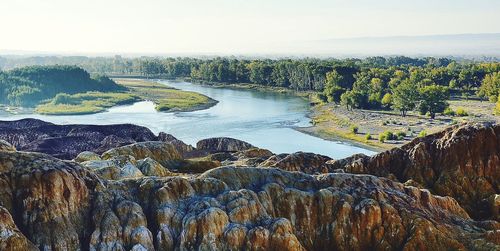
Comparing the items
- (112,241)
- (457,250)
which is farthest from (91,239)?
(457,250)

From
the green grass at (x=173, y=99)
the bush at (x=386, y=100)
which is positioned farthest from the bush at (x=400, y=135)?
the green grass at (x=173, y=99)

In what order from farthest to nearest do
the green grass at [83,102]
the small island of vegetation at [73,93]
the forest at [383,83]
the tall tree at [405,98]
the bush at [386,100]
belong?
the small island of vegetation at [73,93] < the green grass at [83,102] < the bush at [386,100] < the forest at [383,83] < the tall tree at [405,98]

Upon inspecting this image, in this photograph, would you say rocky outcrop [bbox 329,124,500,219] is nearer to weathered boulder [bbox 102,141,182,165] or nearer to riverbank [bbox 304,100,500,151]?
weathered boulder [bbox 102,141,182,165]

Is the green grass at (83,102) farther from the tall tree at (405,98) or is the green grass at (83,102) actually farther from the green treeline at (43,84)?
the tall tree at (405,98)

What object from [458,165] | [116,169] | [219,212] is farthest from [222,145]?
[219,212]

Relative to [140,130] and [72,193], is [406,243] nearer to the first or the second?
[72,193]

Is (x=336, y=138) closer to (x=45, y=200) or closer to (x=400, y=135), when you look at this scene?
(x=400, y=135)
